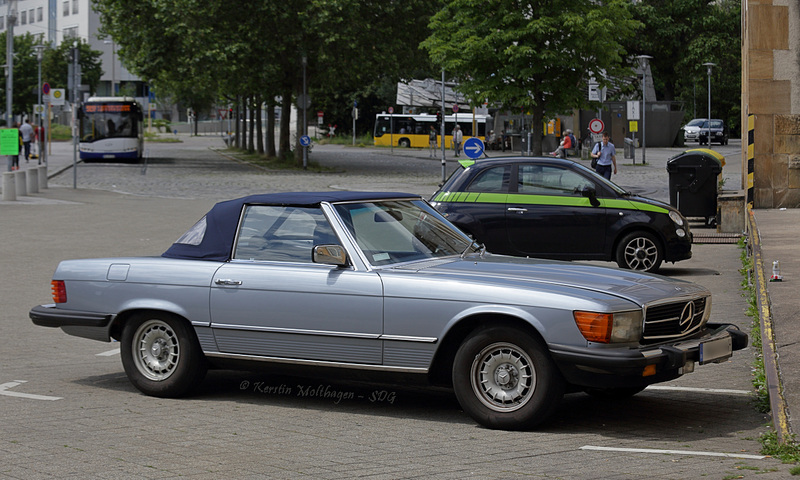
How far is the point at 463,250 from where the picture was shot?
7375 millimetres

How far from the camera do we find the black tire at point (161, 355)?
7273 millimetres

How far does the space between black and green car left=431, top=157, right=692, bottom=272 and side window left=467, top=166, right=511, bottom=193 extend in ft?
0.04

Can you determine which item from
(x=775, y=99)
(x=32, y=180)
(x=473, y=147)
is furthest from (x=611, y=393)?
(x=32, y=180)

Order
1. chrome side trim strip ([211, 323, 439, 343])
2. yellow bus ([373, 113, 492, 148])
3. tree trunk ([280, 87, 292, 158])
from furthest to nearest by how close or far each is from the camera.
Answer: yellow bus ([373, 113, 492, 148])
tree trunk ([280, 87, 292, 158])
chrome side trim strip ([211, 323, 439, 343])

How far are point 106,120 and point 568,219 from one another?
128ft

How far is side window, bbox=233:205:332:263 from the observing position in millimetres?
7125

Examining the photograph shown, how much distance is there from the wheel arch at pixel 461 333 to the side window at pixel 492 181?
8323 millimetres

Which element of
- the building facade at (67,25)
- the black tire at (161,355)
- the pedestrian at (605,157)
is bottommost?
the black tire at (161,355)

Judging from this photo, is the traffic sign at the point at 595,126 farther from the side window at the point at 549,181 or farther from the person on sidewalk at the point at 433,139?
the person on sidewalk at the point at 433,139

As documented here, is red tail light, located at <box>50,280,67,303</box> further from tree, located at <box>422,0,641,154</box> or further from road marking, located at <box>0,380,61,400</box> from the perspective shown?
tree, located at <box>422,0,641,154</box>

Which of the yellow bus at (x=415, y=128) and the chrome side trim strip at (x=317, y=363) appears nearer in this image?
the chrome side trim strip at (x=317, y=363)

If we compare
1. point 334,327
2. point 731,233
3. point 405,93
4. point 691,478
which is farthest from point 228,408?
point 405,93

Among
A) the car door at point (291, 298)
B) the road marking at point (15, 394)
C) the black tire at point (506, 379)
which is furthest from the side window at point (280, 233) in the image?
the road marking at point (15, 394)

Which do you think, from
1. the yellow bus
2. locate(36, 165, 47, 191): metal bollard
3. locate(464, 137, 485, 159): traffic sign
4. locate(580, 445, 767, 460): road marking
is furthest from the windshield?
the yellow bus
